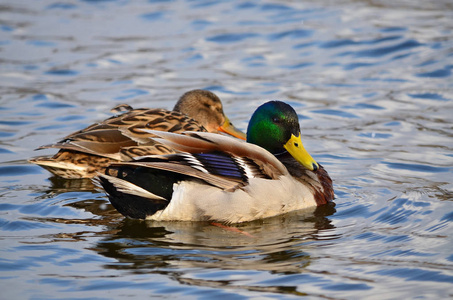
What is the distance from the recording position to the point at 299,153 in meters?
7.31

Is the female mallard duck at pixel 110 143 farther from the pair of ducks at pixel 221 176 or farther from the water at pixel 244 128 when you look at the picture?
the water at pixel 244 128

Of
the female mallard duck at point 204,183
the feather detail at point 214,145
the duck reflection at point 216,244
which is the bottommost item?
the duck reflection at point 216,244

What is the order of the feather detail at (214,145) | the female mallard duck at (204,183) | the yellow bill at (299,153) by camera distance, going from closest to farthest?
the female mallard duck at (204,183)
the feather detail at (214,145)
the yellow bill at (299,153)

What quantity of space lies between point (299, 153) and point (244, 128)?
119 inches

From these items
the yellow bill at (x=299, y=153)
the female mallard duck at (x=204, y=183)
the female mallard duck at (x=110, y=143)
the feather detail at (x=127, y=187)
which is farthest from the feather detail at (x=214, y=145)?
the female mallard duck at (x=110, y=143)

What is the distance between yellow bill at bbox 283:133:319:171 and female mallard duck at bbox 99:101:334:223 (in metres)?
0.34

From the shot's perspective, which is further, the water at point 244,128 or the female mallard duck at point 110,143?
the female mallard duck at point 110,143

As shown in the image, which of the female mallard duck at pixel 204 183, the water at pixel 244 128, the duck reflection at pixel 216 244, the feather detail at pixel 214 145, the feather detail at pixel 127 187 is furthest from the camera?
the feather detail at pixel 214 145

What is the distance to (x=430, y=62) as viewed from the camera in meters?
12.4

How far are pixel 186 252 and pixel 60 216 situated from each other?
1.59m

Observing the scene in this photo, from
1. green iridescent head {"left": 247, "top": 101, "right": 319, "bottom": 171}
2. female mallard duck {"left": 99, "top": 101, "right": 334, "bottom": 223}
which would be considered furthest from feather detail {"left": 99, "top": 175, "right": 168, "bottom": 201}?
green iridescent head {"left": 247, "top": 101, "right": 319, "bottom": 171}

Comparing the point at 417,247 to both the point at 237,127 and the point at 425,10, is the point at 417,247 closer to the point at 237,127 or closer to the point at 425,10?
the point at 237,127

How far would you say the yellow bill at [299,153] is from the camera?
23.6 feet

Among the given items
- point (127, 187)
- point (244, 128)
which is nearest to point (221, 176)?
point (127, 187)
